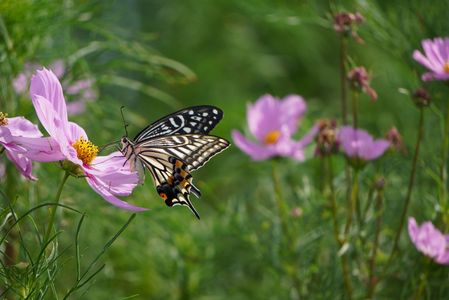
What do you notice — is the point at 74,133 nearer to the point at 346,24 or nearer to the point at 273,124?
the point at 346,24

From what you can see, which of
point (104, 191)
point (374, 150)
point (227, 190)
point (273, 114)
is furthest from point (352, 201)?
point (227, 190)

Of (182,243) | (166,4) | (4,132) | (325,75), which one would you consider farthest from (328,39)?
(4,132)

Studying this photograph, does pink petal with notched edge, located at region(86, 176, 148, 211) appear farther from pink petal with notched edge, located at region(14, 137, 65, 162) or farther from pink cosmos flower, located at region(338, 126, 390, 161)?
pink cosmos flower, located at region(338, 126, 390, 161)

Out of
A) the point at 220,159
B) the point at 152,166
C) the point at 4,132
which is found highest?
the point at 4,132

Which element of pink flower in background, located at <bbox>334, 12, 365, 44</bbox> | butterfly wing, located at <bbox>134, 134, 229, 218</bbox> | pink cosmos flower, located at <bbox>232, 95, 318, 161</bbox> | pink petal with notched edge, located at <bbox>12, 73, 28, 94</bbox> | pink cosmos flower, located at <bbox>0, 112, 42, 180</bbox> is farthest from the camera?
pink cosmos flower, located at <bbox>232, 95, 318, 161</bbox>

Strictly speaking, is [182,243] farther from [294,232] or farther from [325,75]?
[325,75]

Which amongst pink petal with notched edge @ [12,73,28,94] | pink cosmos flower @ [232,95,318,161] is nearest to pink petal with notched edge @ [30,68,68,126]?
pink petal with notched edge @ [12,73,28,94]
